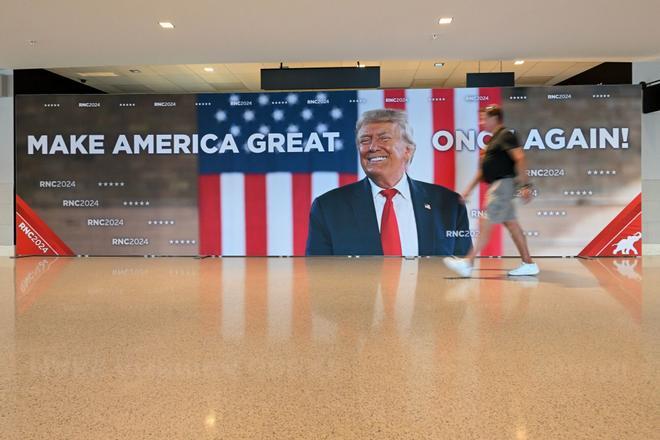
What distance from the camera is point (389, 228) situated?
6820mm

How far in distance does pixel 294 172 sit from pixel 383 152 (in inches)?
46.0

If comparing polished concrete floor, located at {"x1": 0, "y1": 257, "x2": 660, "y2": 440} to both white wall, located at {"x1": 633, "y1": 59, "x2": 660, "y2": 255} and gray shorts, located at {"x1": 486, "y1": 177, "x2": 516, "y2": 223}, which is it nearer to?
gray shorts, located at {"x1": 486, "y1": 177, "x2": 516, "y2": 223}

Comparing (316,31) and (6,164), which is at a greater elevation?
(316,31)

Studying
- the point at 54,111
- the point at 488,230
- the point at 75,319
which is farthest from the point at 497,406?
the point at 54,111

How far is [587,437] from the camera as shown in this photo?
1460mm

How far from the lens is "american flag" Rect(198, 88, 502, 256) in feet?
22.7

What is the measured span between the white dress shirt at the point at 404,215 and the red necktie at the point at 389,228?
0.12 feet

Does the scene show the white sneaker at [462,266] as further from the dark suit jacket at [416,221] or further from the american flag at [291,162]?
the american flag at [291,162]

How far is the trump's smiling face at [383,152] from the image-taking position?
6883 mm

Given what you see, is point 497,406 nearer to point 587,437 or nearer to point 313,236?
point 587,437


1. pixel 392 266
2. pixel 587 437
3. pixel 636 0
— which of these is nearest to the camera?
pixel 587 437

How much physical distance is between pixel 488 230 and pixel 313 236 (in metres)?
2.86

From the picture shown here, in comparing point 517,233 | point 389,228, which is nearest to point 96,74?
point 389,228

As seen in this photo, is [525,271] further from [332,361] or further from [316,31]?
[332,361]
